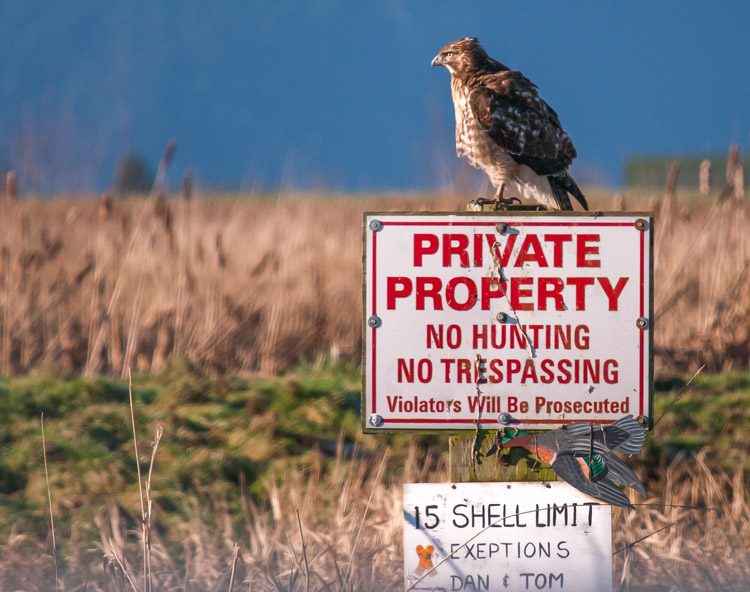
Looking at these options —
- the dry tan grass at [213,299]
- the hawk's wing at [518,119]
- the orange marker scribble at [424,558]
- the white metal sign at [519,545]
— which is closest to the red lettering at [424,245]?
the white metal sign at [519,545]

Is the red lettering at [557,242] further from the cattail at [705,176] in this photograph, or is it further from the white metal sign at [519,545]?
the cattail at [705,176]

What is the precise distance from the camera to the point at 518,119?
295 cm

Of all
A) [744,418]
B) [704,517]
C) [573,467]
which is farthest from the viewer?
[744,418]

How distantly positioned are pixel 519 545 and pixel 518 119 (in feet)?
4.74

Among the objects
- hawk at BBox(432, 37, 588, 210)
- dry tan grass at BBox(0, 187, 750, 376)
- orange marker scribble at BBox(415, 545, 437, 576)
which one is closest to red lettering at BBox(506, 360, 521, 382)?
orange marker scribble at BBox(415, 545, 437, 576)

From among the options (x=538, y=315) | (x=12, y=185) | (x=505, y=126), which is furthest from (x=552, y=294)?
(x=12, y=185)

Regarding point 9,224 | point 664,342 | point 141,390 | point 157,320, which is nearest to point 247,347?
point 157,320

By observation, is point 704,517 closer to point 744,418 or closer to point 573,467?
point 744,418

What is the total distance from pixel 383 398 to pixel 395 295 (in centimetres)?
23

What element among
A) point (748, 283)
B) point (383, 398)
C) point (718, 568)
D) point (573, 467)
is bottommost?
point (718, 568)

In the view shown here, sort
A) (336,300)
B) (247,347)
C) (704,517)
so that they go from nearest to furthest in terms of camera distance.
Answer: (704,517), (247,347), (336,300)

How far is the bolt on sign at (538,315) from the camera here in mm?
2037

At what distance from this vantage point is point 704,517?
11.3 ft

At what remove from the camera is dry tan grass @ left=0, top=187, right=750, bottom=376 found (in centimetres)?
488
